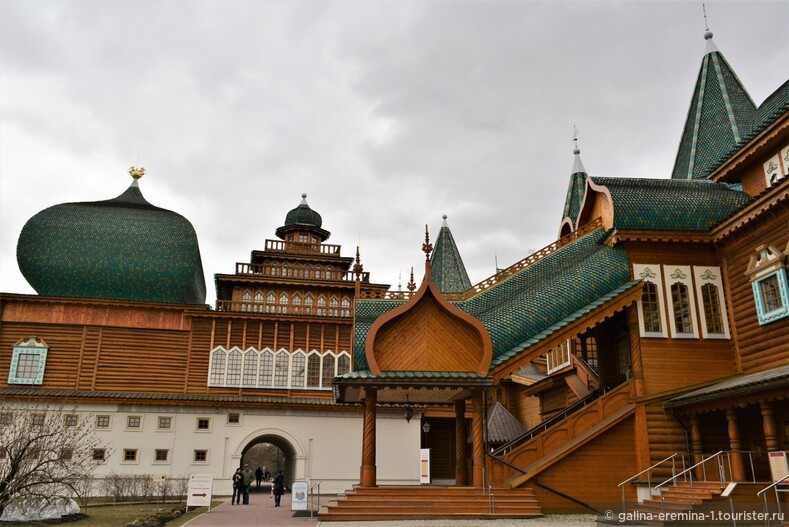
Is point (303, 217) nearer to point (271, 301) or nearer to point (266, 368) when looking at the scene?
point (271, 301)

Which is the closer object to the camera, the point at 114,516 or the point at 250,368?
the point at 114,516

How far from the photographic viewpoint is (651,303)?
18281 mm

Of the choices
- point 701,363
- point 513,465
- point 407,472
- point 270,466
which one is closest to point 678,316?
point 701,363

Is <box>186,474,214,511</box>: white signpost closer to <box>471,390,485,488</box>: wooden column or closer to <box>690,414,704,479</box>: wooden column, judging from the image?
<box>471,390,485,488</box>: wooden column

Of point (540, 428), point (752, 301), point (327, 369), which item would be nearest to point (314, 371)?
point (327, 369)

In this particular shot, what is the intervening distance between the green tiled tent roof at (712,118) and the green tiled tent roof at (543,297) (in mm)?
5706

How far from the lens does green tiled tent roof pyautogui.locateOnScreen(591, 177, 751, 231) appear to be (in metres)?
18.6

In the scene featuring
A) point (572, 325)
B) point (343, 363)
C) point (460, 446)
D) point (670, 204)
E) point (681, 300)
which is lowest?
point (460, 446)

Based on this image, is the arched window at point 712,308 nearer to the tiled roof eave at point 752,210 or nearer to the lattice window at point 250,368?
the tiled roof eave at point 752,210

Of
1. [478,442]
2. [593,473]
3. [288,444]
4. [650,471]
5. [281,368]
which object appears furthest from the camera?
[281,368]

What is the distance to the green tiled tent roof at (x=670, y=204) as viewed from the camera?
1859 centimetres

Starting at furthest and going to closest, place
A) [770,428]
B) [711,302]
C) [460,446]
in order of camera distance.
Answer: [460,446] < [711,302] < [770,428]

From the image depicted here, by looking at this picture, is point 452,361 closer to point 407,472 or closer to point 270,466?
point 407,472

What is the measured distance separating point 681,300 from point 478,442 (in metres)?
7.35
